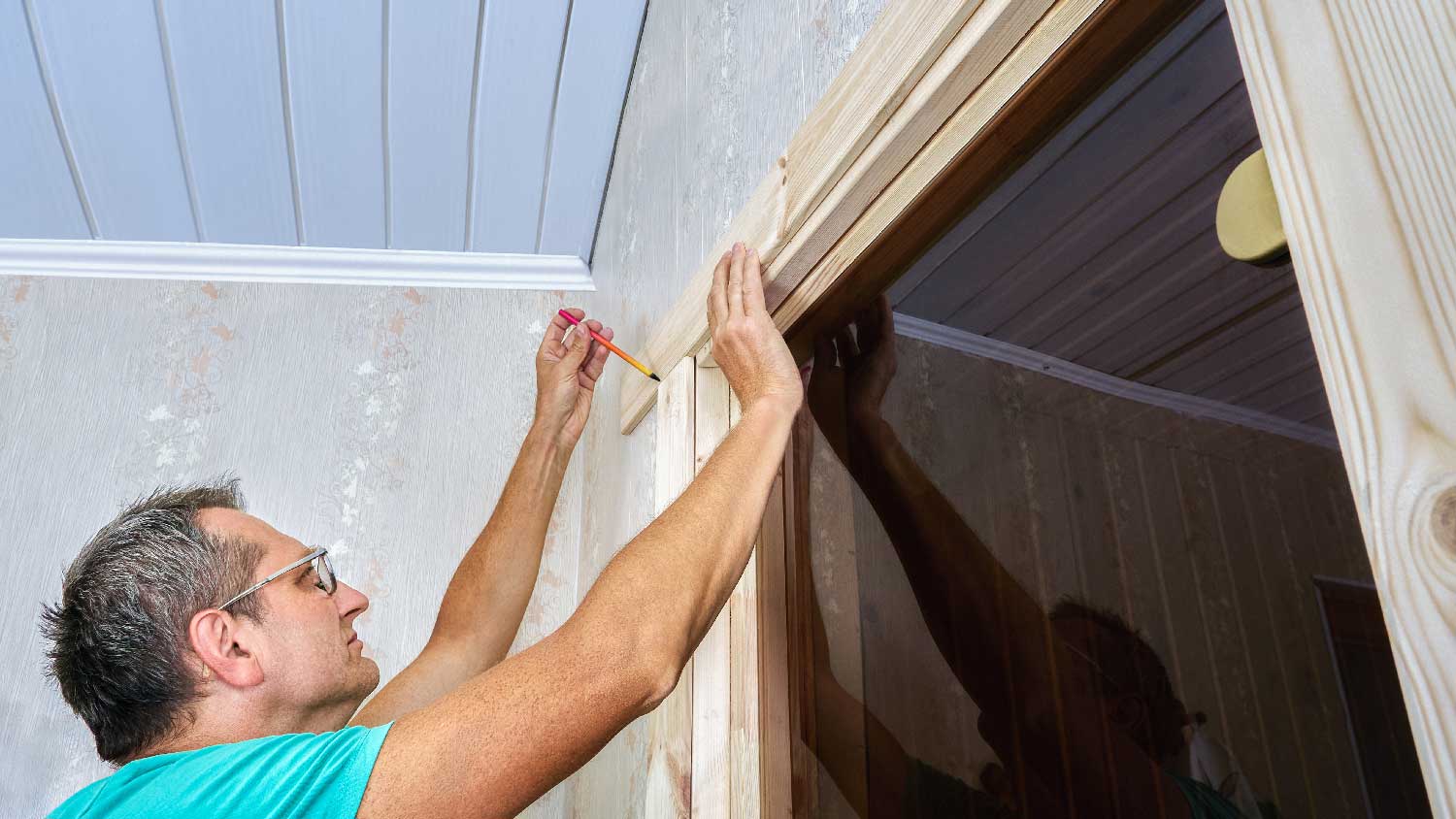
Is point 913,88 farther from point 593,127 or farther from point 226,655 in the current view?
point 593,127

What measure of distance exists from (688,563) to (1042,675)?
303 mm

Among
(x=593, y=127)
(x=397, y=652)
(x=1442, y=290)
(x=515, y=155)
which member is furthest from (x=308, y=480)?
(x=1442, y=290)

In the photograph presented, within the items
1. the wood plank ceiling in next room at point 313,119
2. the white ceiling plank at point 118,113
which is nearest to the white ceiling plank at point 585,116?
the wood plank ceiling in next room at point 313,119

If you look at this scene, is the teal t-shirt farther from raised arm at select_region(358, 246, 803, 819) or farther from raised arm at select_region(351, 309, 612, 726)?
raised arm at select_region(351, 309, 612, 726)

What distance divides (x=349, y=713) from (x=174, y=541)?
12.1 inches

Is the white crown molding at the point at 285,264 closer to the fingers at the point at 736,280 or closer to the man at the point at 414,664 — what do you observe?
the man at the point at 414,664

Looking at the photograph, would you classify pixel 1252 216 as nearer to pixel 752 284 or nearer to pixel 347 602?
pixel 752 284

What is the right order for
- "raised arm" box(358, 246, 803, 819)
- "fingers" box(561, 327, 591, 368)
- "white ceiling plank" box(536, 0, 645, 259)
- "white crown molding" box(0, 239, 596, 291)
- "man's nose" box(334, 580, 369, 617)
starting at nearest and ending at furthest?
1. "raised arm" box(358, 246, 803, 819)
2. "man's nose" box(334, 580, 369, 617)
3. "fingers" box(561, 327, 591, 368)
4. "white ceiling plank" box(536, 0, 645, 259)
5. "white crown molding" box(0, 239, 596, 291)

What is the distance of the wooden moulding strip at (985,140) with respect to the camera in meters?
0.62

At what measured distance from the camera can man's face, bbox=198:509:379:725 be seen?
111 cm

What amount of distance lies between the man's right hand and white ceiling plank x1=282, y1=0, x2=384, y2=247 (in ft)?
4.03

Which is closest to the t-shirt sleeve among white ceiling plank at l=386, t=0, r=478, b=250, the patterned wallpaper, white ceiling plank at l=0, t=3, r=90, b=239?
the patterned wallpaper

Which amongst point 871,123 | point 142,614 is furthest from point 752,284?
point 142,614

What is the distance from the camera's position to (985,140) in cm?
75
